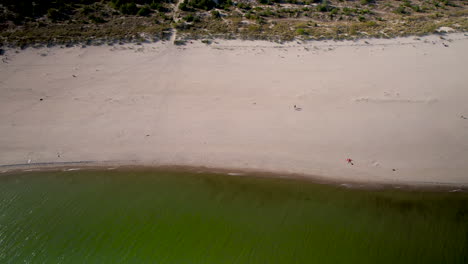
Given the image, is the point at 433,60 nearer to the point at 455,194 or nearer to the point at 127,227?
the point at 455,194

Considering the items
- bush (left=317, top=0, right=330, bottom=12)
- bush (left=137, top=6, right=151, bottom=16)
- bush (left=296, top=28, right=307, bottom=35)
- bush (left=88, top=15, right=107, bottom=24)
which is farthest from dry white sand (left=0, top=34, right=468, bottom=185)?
bush (left=317, top=0, right=330, bottom=12)

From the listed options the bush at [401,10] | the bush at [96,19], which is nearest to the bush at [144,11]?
the bush at [96,19]

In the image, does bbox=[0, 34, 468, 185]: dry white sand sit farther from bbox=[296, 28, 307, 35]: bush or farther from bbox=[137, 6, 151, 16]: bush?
bbox=[137, 6, 151, 16]: bush

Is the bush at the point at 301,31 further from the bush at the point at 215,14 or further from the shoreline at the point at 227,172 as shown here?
the shoreline at the point at 227,172

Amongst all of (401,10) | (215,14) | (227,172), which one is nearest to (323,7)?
(401,10)

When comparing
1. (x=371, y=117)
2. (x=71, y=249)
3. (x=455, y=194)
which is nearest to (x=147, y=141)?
(x=71, y=249)
